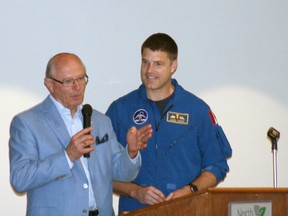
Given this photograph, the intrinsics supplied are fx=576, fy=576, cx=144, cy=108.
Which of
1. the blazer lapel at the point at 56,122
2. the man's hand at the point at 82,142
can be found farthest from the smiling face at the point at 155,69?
the man's hand at the point at 82,142

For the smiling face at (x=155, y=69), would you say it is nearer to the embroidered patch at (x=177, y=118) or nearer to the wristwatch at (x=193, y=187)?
the embroidered patch at (x=177, y=118)

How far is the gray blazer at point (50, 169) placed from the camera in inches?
117

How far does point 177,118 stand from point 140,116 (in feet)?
0.82

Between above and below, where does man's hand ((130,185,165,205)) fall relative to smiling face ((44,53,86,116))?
below

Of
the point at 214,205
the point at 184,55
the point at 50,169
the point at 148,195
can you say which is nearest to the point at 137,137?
the point at 148,195

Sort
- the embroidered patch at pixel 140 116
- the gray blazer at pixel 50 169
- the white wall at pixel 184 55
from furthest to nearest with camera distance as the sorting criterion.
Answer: the white wall at pixel 184 55, the embroidered patch at pixel 140 116, the gray blazer at pixel 50 169

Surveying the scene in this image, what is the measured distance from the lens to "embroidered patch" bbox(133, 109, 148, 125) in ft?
12.6

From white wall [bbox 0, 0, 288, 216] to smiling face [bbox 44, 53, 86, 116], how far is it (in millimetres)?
984

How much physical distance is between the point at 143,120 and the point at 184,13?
1339 mm

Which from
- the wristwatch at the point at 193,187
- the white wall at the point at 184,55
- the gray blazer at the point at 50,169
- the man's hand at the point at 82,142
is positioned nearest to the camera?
the man's hand at the point at 82,142

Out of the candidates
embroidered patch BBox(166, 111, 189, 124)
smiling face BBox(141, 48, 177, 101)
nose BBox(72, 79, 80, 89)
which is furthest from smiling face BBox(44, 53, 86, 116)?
embroidered patch BBox(166, 111, 189, 124)

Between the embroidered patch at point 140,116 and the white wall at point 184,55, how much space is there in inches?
26.4

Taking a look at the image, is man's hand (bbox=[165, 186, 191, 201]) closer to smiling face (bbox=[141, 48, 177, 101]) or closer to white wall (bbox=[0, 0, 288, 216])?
smiling face (bbox=[141, 48, 177, 101])

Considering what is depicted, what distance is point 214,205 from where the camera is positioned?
2490 mm
